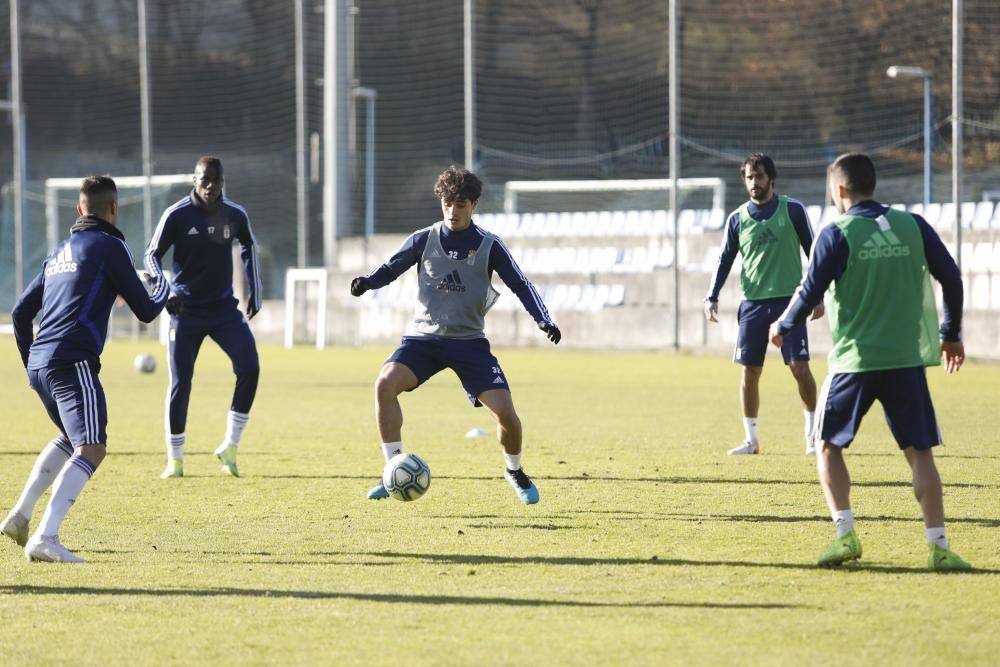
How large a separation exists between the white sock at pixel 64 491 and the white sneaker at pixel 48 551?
0.09ft

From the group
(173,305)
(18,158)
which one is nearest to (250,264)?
(173,305)

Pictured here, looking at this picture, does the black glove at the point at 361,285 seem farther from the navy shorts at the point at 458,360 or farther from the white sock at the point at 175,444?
the white sock at the point at 175,444

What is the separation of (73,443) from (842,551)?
3.42m

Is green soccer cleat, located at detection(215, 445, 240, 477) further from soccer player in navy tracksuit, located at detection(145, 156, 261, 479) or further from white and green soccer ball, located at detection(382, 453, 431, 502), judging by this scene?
white and green soccer ball, located at detection(382, 453, 431, 502)

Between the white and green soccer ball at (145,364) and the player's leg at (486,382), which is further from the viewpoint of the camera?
the white and green soccer ball at (145,364)

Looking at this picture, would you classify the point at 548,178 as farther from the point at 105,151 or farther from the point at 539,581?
the point at 539,581

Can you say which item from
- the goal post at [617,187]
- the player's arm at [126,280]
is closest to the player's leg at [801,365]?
the player's arm at [126,280]

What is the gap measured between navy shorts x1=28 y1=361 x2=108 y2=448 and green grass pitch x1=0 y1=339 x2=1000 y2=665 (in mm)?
573

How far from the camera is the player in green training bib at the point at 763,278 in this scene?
11031 millimetres

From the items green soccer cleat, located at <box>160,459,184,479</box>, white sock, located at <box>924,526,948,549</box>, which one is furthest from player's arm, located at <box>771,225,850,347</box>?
green soccer cleat, located at <box>160,459,184,479</box>

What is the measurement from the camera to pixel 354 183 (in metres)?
32.3

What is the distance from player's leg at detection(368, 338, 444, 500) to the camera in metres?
8.45

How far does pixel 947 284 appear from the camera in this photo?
634 centimetres

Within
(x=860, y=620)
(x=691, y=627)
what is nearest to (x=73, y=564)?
(x=691, y=627)
